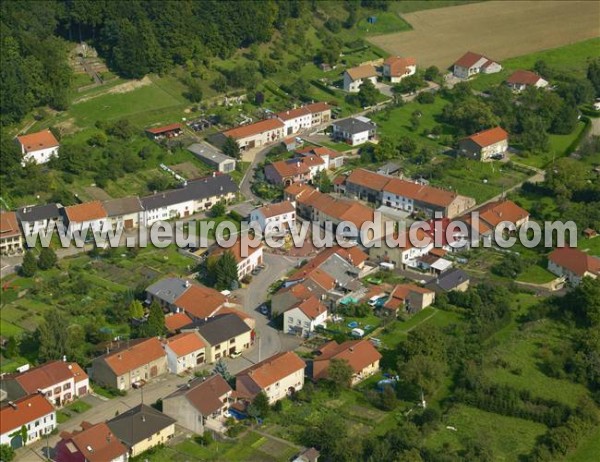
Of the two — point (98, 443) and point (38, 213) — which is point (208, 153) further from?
point (98, 443)

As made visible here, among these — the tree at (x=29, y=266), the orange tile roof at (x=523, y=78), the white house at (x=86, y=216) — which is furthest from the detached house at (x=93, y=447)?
the orange tile roof at (x=523, y=78)

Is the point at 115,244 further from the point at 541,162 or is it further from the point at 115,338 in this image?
the point at 541,162

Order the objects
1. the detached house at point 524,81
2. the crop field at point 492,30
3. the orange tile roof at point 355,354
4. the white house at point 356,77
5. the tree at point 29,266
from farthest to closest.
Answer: the crop field at point 492,30
the detached house at point 524,81
the white house at point 356,77
the tree at point 29,266
the orange tile roof at point 355,354

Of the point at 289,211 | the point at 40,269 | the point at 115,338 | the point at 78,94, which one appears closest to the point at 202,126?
the point at 78,94

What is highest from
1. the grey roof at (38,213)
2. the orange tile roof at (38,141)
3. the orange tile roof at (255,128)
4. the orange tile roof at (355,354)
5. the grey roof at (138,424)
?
the orange tile roof at (38,141)

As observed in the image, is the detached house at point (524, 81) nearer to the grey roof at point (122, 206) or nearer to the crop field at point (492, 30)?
the crop field at point (492, 30)
